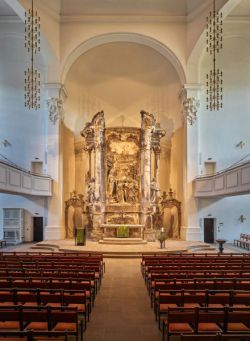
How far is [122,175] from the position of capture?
2445 cm

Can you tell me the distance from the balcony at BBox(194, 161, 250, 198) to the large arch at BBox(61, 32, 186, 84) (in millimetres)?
6563

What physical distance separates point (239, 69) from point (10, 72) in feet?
47.9

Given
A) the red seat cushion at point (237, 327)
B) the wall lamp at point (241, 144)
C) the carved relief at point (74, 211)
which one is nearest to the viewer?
the red seat cushion at point (237, 327)

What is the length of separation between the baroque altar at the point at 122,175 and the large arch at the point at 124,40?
336 cm

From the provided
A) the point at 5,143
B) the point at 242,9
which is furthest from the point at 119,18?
the point at 5,143

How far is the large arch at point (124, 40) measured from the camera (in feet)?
77.0

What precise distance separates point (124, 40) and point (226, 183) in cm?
1132

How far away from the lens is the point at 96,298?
9406 millimetres

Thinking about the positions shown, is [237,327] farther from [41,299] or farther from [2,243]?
[2,243]

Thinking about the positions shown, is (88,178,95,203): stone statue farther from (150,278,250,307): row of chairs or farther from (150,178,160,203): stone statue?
(150,278,250,307): row of chairs

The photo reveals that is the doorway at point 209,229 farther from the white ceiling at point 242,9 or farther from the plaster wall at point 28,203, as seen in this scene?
the white ceiling at point 242,9

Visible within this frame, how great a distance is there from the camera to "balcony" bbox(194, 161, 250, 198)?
16.5 meters

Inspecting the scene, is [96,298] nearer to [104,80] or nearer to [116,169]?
[116,169]

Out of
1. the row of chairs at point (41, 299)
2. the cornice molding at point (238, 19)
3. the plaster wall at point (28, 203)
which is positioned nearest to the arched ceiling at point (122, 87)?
the cornice molding at point (238, 19)
